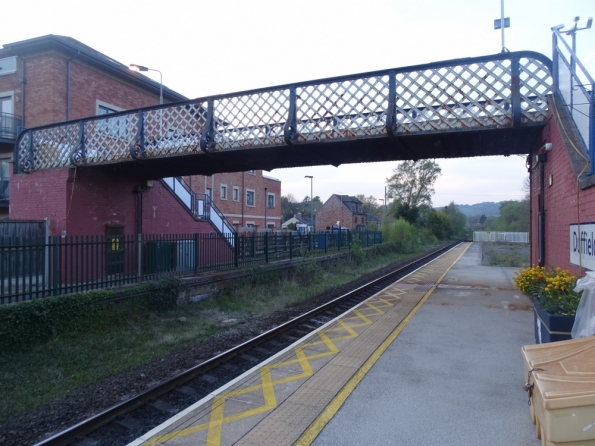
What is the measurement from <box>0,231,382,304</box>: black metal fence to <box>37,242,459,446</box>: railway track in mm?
4086

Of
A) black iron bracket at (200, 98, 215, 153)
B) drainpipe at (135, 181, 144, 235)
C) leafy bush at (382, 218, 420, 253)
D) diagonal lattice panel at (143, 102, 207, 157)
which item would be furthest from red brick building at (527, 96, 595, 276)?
leafy bush at (382, 218, 420, 253)

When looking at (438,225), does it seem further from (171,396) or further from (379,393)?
(171,396)

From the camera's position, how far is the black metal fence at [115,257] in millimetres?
7875

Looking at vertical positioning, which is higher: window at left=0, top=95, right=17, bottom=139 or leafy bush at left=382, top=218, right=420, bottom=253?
window at left=0, top=95, right=17, bottom=139

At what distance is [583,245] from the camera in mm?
5617

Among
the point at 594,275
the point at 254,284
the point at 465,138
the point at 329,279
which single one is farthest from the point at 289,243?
the point at 594,275

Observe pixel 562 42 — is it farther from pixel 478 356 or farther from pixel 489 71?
pixel 478 356

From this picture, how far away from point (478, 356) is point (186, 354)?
464 cm

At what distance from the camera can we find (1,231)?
37.0 feet

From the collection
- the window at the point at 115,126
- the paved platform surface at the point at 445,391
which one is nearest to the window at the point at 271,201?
the window at the point at 115,126

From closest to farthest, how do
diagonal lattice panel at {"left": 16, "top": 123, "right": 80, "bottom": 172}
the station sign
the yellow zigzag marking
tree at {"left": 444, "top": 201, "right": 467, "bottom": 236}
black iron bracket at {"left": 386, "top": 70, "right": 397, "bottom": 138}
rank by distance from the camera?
the yellow zigzag marking, the station sign, black iron bracket at {"left": 386, "top": 70, "right": 397, "bottom": 138}, diagonal lattice panel at {"left": 16, "top": 123, "right": 80, "bottom": 172}, tree at {"left": 444, "top": 201, "right": 467, "bottom": 236}

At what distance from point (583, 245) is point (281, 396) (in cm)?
438

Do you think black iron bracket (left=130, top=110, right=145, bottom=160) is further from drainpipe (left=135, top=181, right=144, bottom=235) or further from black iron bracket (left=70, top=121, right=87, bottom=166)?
drainpipe (left=135, top=181, right=144, bottom=235)

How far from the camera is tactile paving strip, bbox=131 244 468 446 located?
4.07m
